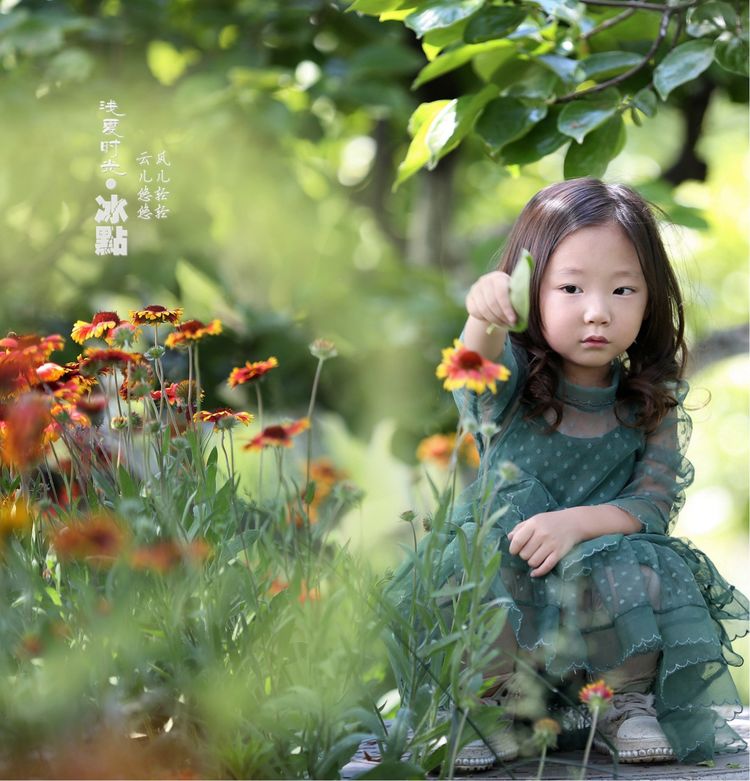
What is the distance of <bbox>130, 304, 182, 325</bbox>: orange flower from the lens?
3.85 ft

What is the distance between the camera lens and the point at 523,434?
1.27 metres

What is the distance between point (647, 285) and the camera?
4.10 feet

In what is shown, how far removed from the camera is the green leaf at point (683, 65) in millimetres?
1393

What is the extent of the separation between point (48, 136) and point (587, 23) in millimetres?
1270

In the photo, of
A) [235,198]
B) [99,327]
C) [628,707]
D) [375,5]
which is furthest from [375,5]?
[235,198]

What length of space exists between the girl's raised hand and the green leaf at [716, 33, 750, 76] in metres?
0.60

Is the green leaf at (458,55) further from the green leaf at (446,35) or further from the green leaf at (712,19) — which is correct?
the green leaf at (712,19)

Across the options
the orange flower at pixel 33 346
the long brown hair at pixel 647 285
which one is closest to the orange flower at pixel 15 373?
the orange flower at pixel 33 346

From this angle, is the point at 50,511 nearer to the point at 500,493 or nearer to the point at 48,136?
the point at 500,493

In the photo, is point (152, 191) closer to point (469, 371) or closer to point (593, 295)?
point (593, 295)

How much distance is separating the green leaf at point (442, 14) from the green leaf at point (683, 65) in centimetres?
24

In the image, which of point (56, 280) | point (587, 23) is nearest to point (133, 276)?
point (56, 280)

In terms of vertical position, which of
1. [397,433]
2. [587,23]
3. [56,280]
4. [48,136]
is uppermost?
[587,23]

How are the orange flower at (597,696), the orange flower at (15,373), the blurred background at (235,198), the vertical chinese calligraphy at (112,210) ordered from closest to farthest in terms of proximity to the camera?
the orange flower at (597,696) < the orange flower at (15,373) < the vertical chinese calligraphy at (112,210) < the blurred background at (235,198)
